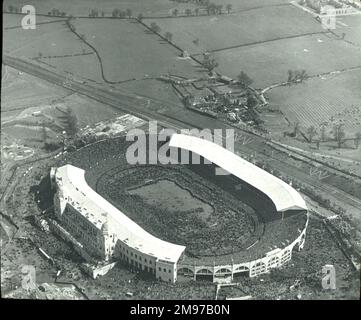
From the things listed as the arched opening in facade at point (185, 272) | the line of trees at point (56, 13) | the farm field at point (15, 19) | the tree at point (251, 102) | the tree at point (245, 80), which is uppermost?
the line of trees at point (56, 13)

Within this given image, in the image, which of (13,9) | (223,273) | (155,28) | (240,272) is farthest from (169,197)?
(13,9)

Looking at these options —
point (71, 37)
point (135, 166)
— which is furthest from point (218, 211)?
point (71, 37)

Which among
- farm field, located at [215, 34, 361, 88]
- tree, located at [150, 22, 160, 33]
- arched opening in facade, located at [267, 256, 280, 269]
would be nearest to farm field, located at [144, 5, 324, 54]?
tree, located at [150, 22, 160, 33]

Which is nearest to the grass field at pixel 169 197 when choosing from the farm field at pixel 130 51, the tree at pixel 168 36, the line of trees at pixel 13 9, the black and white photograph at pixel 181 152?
the black and white photograph at pixel 181 152

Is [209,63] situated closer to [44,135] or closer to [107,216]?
[44,135]

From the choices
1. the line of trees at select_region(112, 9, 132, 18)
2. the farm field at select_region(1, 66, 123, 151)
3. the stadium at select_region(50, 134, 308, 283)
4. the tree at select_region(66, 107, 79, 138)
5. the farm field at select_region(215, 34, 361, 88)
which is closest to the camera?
the stadium at select_region(50, 134, 308, 283)

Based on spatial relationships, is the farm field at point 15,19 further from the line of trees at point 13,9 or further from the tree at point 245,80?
the tree at point 245,80

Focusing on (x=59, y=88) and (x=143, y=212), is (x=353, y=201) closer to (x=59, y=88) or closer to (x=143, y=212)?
(x=143, y=212)

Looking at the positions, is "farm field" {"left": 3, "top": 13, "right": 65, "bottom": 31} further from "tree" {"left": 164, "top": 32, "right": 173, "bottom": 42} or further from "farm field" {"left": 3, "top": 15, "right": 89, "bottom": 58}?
"tree" {"left": 164, "top": 32, "right": 173, "bottom": 42}
